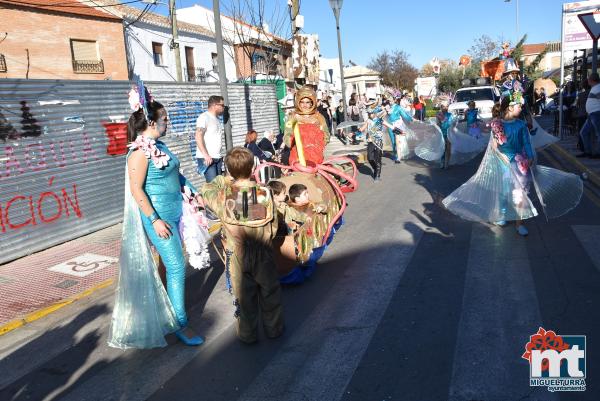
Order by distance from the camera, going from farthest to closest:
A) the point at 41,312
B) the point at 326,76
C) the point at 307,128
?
the point at 326,76
the point at 307,128
the point at 41,312

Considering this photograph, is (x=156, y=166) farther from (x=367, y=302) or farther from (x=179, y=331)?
(x=367, y=302)

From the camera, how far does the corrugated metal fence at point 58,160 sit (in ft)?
23.0

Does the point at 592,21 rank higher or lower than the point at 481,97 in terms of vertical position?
higher

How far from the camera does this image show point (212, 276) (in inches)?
224

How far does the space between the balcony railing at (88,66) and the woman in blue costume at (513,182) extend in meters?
21.5

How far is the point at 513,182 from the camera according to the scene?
246 inches

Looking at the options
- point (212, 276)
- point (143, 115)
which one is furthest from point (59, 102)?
point (143, 115)

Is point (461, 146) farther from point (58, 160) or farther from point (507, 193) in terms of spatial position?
point (58, 160)

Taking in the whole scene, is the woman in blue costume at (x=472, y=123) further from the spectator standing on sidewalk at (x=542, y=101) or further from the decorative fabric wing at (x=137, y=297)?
the spectator standing on sidewalk at (x=542, y=101)

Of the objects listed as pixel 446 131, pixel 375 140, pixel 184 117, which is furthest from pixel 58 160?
pixel 446 131

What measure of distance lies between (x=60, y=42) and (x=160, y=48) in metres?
5.95

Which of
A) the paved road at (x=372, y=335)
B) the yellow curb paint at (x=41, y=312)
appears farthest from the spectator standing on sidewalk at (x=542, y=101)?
the yellow curb paint at (x=41, y=312)

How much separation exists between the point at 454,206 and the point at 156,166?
14.0 feet

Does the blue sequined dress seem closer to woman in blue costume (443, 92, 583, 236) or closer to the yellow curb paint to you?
the yellow curb paint
